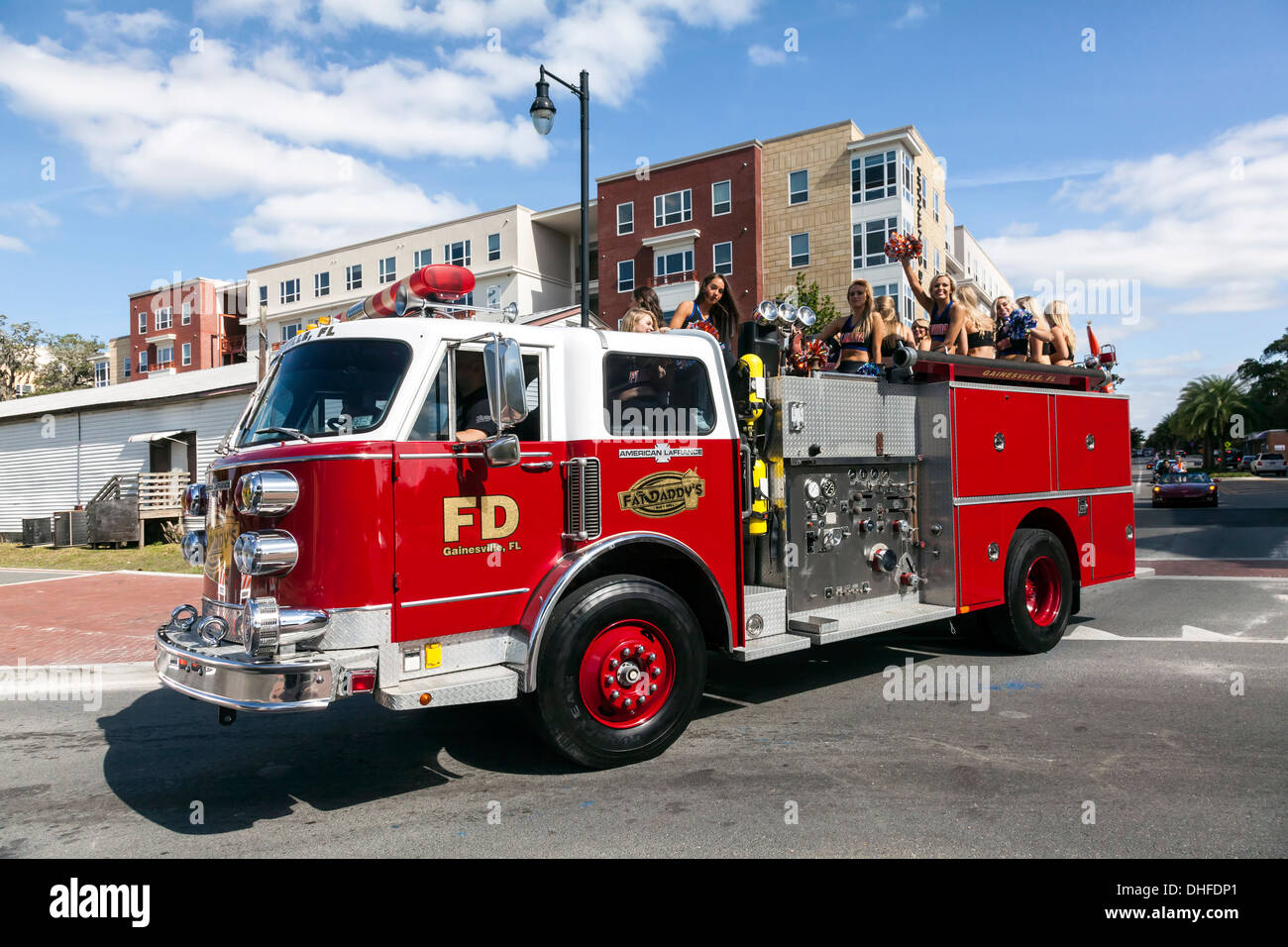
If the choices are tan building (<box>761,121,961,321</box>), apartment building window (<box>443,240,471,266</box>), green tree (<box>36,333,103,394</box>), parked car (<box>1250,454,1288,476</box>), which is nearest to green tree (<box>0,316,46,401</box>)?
green tree (<box>36,333,103,394</box>)

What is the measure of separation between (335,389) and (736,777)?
2.98 meters

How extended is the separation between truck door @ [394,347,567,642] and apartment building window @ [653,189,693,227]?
38224 millimetres

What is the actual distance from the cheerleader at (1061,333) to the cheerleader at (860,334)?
225cm

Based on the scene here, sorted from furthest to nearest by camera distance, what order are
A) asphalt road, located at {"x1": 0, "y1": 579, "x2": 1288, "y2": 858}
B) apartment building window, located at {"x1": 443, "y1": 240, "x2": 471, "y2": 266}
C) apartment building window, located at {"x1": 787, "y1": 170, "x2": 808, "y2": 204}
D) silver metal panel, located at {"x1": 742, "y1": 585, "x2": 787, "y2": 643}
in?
apartment building window, located at {"x1": 443, "y1": 240, "x2": 471, "y2": 266}
apartment building window, located at {"x1": 787, "y1": 170, "x2": 808, "y2": 204}
silver metal panel, located at {"x1": 742, "y1": 585, "x2": 787, "y2": 643}
asphalt road, located at {"x1": 0, "y1": 579, "x2": 1288, "y2": 858}

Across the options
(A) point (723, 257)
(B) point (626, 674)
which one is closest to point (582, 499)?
(B) point (626, 674)

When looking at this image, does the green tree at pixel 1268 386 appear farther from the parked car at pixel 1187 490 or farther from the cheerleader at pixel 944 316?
the cheerleader at pixel 944 316

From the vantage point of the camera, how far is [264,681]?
13.0ft

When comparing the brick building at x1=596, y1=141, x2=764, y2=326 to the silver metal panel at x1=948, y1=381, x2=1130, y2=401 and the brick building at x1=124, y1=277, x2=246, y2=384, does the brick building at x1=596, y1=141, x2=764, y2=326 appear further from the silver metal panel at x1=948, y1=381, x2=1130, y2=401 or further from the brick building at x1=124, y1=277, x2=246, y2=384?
→ the silver metal panel at x1=948, y1=381, x2=1130, y2=401

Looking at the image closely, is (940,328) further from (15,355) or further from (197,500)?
(15,355)

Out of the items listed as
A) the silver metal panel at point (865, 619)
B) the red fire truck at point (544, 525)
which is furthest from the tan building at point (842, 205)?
the red fire truck at point (544, 525)

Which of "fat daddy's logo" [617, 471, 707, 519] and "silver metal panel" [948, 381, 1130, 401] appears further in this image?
"silver metal panel" [948, 381, 1130, 401]

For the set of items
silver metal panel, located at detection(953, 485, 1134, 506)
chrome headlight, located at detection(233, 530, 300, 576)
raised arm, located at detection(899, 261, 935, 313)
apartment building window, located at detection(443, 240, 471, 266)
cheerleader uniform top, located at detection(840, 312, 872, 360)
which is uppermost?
apartment building window, located at detection(443, 240, 471, 266)

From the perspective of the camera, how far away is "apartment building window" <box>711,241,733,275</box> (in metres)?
40.3
